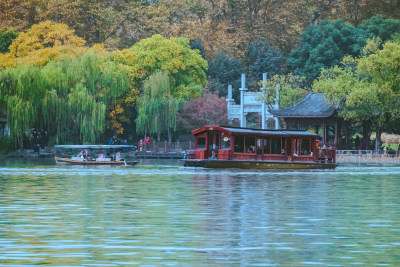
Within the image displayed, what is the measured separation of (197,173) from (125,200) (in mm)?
17414

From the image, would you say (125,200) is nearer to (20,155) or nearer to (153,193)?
(153,193)

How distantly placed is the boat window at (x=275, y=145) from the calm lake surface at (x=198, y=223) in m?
14.2

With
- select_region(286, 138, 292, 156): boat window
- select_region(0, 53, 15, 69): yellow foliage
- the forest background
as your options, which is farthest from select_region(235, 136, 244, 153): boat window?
select_region(0, 53, 15, 69): yellow foliage

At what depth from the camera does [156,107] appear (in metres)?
68.4

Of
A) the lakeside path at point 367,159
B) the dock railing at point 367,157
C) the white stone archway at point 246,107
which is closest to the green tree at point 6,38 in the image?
the white stone archway at point 246,107

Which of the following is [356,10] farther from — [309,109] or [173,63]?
[309,109]

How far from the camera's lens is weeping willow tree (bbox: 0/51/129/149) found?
60.3 metres

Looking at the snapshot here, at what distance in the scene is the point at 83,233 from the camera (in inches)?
717

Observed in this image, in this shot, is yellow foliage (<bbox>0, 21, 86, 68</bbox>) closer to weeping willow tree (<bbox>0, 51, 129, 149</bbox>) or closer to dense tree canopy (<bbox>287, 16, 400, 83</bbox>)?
weeping willow tree (<bbox>0, 51, 129, 149</bbox>)

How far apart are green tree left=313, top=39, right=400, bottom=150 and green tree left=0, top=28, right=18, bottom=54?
94.4 ft

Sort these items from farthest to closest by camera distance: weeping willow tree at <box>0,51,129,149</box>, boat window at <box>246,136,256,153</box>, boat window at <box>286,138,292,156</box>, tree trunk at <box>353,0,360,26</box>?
1. tree trunk at <box>353,0,360,26</box>
2. weeping willow tree at <box>0,51,129,149</box>
3. boat window at <box>286,138,292,156</box>
4. boat window at <box>246,136,256,153</box>

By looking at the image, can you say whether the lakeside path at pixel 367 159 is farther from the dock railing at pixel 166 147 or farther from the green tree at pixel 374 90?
the dock railing at pixel 166 147

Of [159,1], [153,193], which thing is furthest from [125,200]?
[159,1]

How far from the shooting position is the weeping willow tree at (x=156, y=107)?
Answer: 2692 inches
